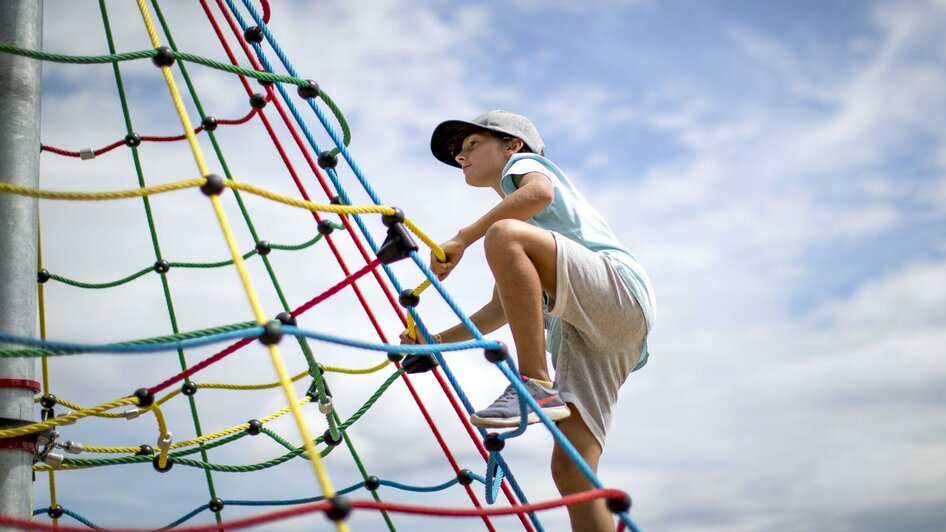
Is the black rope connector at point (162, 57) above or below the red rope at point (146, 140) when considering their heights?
below

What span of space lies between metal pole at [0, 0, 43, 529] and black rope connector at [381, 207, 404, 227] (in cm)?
82

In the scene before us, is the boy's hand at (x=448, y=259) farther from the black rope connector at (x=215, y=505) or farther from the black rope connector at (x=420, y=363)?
the black rope connector at (x=215, y=505)

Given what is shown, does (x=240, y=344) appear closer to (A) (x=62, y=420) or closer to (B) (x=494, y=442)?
(A) (x=62, y=420)

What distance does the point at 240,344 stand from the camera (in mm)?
2195

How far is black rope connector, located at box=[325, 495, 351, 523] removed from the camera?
45.4 inches

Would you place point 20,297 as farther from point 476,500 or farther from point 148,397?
point 476,500

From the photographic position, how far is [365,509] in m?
1.24

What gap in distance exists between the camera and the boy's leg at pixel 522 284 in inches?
74.0

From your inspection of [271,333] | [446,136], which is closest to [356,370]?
[446,136]

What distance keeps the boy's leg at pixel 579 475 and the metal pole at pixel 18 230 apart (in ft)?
3.85

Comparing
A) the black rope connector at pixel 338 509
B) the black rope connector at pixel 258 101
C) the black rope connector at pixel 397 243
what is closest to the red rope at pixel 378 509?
the black rope connector at pixel 338 509

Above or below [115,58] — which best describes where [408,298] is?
below

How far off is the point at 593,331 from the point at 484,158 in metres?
0.67

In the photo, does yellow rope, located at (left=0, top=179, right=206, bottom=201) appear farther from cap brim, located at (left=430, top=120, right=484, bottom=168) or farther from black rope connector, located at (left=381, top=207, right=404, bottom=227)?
cap brim, located at (left=430, top=120, right=484, bottom=168)
